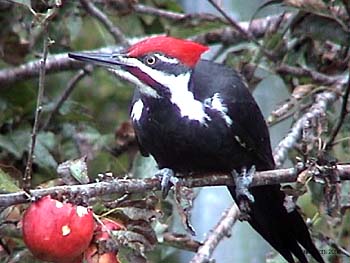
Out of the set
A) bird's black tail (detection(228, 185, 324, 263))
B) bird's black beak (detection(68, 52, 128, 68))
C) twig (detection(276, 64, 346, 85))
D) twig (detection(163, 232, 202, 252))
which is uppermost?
bird's black beak (detection(68, 52, 128, 68))

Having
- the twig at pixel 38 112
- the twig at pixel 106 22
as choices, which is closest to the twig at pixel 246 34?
the twig at pixel 106 22

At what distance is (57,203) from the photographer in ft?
5.68

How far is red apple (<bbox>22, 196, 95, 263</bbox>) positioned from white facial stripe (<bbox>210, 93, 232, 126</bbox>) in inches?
18.9

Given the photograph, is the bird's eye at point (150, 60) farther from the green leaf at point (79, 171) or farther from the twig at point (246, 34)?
the twig at point (246, 34)

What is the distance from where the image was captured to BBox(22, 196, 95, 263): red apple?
1.71 meters

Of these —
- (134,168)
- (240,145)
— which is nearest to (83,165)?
(240,145)

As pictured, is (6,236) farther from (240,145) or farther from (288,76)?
(288,76)

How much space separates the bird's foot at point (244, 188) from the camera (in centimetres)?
207

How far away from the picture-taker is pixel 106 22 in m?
2.81

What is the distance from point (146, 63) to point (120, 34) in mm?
806

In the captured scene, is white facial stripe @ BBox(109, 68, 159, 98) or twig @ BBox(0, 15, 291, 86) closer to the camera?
white facial stripe @ BBox(109, 68, 159, 98)

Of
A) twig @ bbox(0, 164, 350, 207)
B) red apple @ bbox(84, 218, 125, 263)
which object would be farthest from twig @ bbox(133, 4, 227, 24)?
red apple @ bbox(84, 218, 125, 263)

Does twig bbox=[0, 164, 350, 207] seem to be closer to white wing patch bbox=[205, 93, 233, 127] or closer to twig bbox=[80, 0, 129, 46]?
white wing patch bbox=[205, 93, 233, 127]

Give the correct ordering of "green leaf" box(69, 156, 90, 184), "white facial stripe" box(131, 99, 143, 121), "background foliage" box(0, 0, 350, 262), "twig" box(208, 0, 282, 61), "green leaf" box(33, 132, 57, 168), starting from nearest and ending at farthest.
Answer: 1. "green leaf" box(69, 156, 90, 184)
2. "white facial stripe" box(131, 99, 143, 121)
3. "background foliage" box(0, 0, 350, 262)
4. "green leaf" box(33, 132, 57, 168)
5. "twig" box(208, 0, 282, 61)
